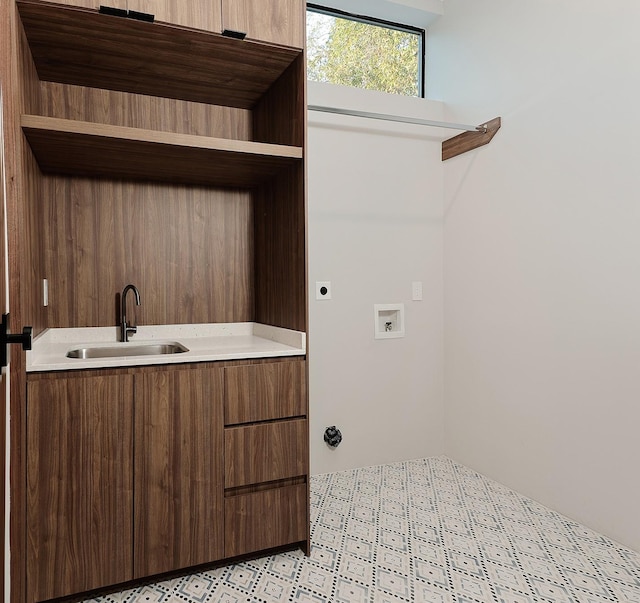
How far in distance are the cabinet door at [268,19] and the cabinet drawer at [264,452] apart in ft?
5.14

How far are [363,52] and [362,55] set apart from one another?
2 centimetres

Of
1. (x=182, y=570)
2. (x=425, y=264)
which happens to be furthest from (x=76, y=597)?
(x=425, y=264)

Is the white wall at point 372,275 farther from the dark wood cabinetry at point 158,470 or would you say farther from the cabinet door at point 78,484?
the cabinet door at point 78,484

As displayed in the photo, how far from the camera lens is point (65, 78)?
7.16 ft

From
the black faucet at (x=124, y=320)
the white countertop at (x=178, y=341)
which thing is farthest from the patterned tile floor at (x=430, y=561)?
the black faucet at (x=124, y=320)

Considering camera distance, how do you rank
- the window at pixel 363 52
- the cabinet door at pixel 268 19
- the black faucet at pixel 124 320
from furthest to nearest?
1. the window at pixel 363 52
2. the black faucet at pixel 124 320
3. the cabinet door at pixel 268 19

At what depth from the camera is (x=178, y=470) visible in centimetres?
186

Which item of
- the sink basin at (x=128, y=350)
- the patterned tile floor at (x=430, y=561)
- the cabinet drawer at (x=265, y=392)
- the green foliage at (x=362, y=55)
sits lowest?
the patterned tile floor at (x=430, y=561)

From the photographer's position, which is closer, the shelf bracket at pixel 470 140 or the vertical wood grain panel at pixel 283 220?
the vertical wood grain panel at pixel 283 220

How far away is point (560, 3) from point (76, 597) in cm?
327

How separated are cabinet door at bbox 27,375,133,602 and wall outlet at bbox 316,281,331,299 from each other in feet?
4.27

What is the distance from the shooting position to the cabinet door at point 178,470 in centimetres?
182

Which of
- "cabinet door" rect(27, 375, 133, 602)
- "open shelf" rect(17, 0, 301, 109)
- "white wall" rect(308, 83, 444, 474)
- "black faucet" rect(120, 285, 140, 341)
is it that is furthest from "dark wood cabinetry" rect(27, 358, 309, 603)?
"open shelf" rect(17, 0, 301, 109)

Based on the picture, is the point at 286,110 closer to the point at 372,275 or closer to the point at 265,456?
the point at 372,275
